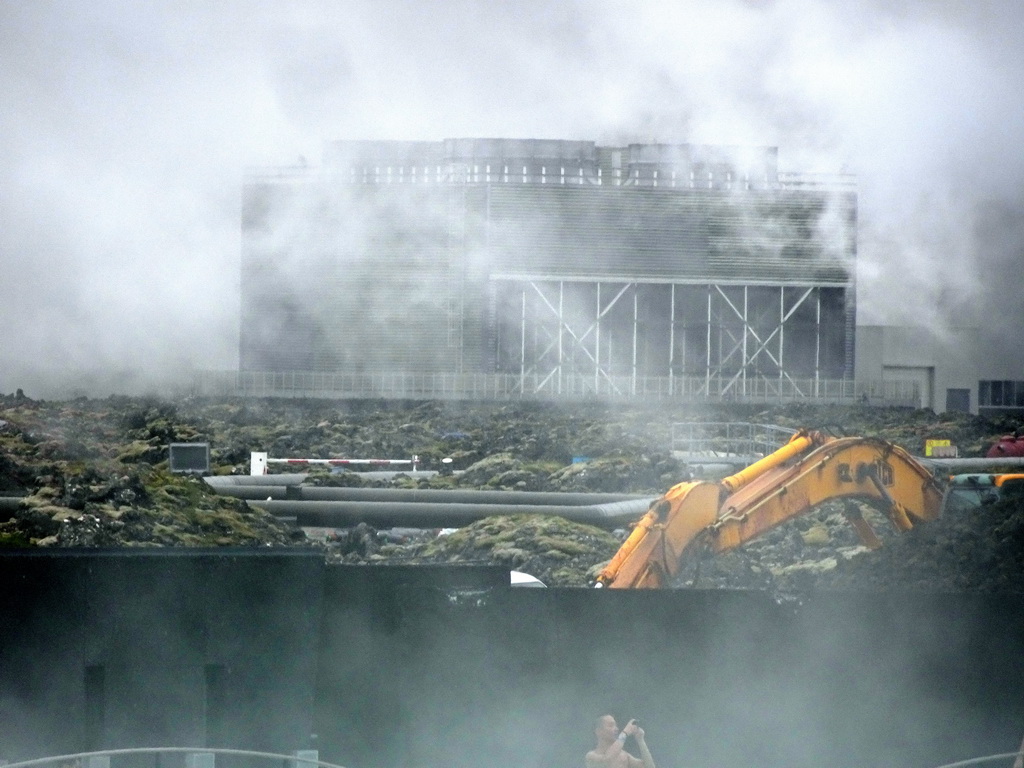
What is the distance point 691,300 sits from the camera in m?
18.5

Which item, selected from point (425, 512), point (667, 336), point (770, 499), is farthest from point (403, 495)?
point (770, 499)

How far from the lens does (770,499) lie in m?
11.2

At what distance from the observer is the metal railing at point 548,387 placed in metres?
16.1

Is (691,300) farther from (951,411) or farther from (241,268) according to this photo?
(241,268)

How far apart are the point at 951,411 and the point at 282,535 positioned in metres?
9.10

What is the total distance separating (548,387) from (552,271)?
6.04ft

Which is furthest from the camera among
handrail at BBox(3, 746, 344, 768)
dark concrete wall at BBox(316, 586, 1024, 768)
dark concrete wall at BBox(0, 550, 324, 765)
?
dark concrete wall at BBox(316, 586, 1024, 768)

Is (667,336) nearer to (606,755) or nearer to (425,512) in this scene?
(425,512)

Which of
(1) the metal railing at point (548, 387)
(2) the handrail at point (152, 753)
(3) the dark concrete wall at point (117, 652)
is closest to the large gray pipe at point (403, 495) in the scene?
(1) the metal railing at point (548, 387)

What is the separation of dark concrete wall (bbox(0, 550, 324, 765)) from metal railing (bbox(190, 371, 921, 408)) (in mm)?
8655

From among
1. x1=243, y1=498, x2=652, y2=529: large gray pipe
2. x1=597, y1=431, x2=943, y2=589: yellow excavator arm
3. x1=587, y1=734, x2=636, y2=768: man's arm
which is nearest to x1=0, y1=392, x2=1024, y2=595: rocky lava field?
x1=243, y1=498, x2=652, y2=529: large gray pipe

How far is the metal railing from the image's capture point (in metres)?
16.1

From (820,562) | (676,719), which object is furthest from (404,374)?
(676,719)

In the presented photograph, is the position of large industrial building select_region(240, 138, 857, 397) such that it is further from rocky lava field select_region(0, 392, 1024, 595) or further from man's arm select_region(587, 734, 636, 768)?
man's arm select_region(587, 734, 636, 768)
